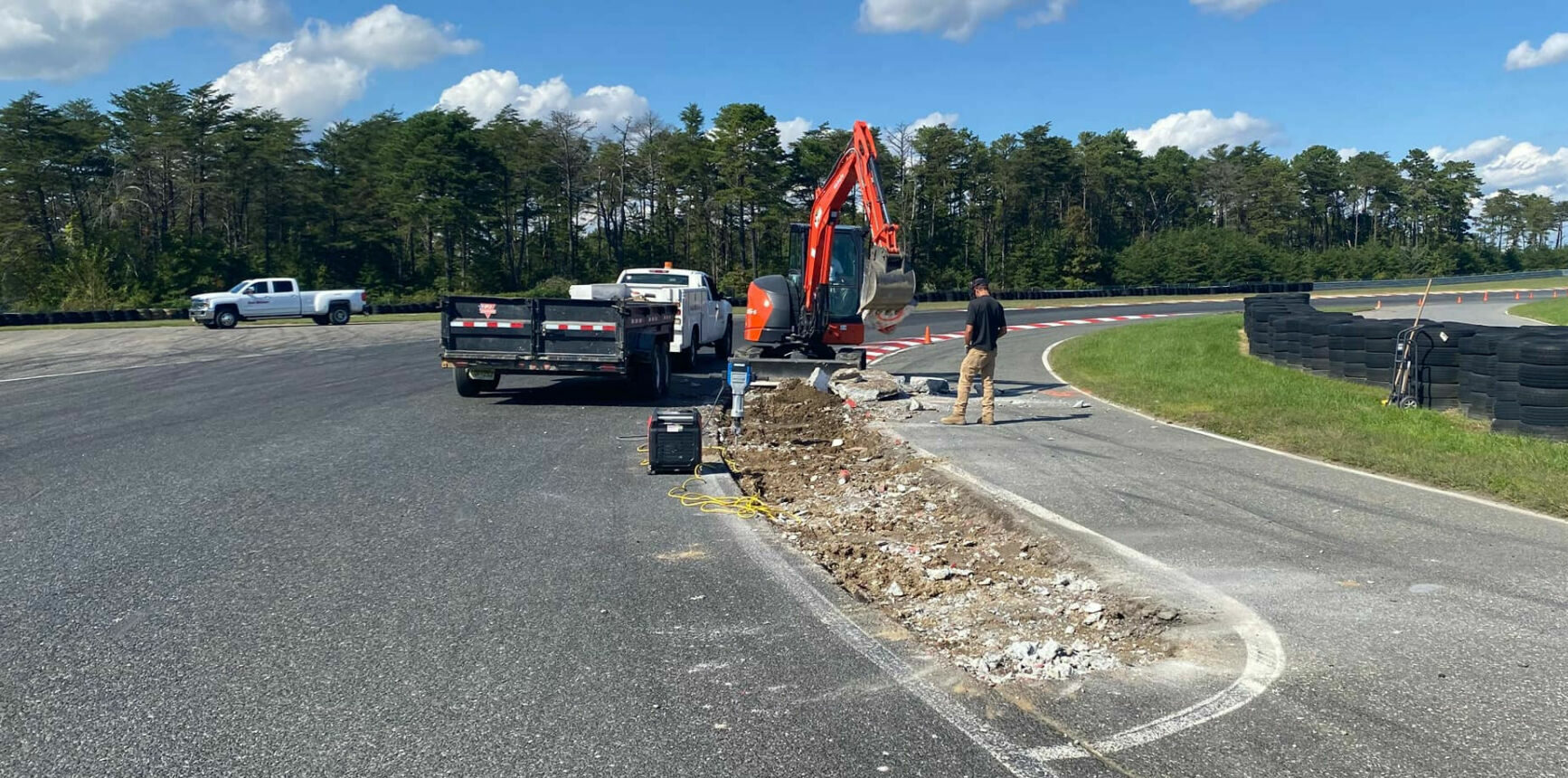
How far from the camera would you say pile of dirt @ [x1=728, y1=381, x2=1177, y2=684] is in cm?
538

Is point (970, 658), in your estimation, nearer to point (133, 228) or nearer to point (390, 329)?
point (390, 329)

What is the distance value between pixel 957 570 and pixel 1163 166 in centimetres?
11668

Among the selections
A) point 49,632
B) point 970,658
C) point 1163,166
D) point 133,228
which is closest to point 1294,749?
point 970,658

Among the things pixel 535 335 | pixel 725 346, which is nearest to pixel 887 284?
pixel 535 335

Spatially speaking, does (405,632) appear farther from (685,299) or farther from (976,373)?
(685,299)

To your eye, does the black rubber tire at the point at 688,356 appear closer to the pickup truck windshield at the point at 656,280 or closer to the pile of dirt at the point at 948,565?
the pickup truck windshield at the point at 656,280

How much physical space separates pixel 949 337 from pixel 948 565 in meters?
26.1

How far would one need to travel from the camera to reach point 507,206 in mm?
76188

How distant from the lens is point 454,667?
499 centimetres

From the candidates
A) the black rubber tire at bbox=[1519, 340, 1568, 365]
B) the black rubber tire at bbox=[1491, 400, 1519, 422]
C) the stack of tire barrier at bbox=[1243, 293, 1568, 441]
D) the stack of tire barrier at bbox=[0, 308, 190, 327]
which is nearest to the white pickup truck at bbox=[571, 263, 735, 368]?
the stack of tire barrier at bbox=[1243, 293, 1568, 441]

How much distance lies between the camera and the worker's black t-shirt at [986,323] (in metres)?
13.6

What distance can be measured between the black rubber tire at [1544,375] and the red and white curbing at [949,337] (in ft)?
43.0

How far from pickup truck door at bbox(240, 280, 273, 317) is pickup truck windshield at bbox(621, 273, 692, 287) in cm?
2201

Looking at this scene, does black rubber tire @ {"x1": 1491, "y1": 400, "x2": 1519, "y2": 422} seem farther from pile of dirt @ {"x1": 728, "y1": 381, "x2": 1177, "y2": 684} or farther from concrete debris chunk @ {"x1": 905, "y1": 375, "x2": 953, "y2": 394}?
concrete debris chunk @ {"x1": 905, "y1": 375, "x2": 953, "y2": 394}
